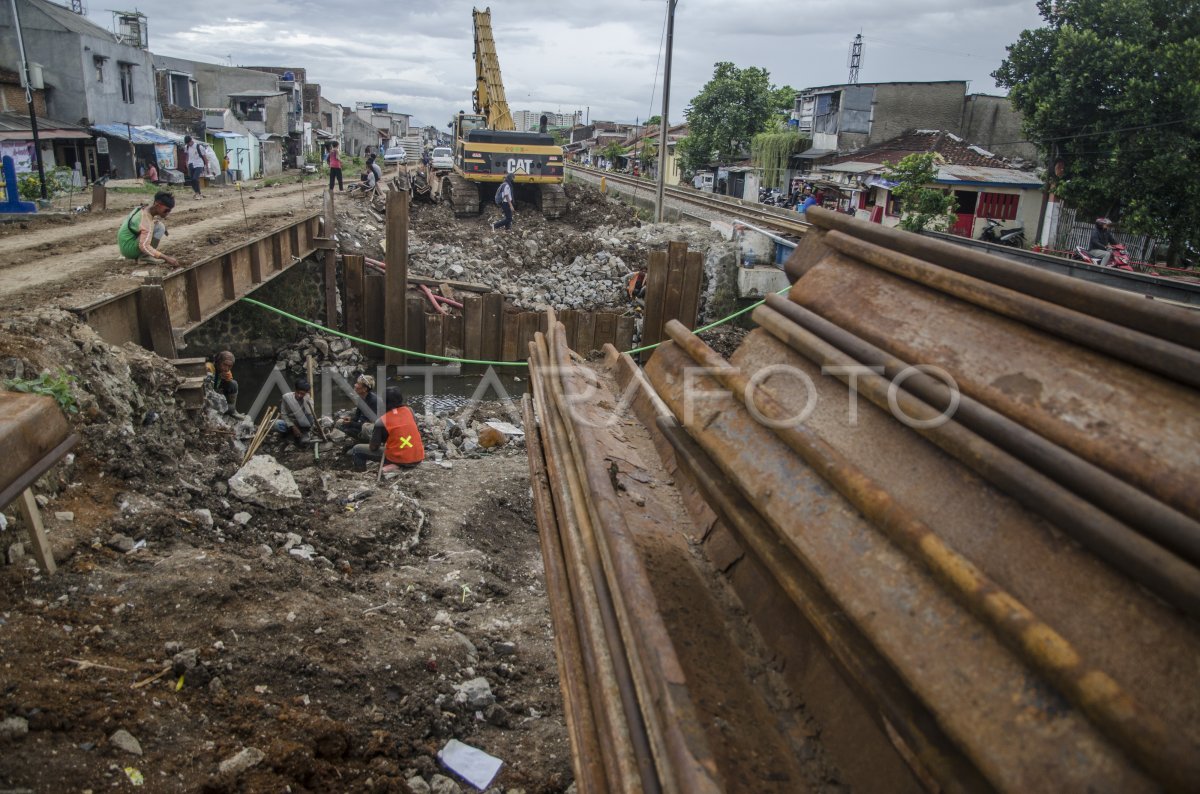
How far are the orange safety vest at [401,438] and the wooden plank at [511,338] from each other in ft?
16.7

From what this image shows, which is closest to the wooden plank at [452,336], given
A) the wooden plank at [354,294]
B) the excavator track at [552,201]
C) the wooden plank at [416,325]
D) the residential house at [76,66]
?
the wooden plank at [416,325]

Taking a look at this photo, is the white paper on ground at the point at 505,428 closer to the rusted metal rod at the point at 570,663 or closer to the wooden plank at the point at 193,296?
the wooden plank at the point at 193,296

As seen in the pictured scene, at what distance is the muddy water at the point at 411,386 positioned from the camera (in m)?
12.4

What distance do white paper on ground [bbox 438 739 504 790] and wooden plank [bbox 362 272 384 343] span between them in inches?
440

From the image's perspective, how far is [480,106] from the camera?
27062 mm

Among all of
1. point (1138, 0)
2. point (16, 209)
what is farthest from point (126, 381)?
point (1138, 0)

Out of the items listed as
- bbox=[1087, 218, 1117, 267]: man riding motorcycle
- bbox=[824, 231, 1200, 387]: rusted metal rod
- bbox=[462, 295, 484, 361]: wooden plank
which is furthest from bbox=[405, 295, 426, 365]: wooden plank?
bbox=[1087, 218, 1117, 267]: man riding motorcycle

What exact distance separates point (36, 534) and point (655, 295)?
8851mm

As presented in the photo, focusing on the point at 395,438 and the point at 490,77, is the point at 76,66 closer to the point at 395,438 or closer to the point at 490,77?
the point at 490,77

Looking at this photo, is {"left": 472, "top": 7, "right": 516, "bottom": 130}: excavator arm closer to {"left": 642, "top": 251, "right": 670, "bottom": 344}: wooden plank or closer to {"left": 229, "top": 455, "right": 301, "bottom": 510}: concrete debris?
{"left": 642, "top": 251, "right": 670, "bottom": 344}: wooden plank

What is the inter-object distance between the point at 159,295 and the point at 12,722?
5.67 meters

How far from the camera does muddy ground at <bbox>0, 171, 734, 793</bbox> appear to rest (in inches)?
118

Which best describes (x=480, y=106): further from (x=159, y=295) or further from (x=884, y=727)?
(x=884, y=727)

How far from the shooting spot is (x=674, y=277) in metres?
11.5
